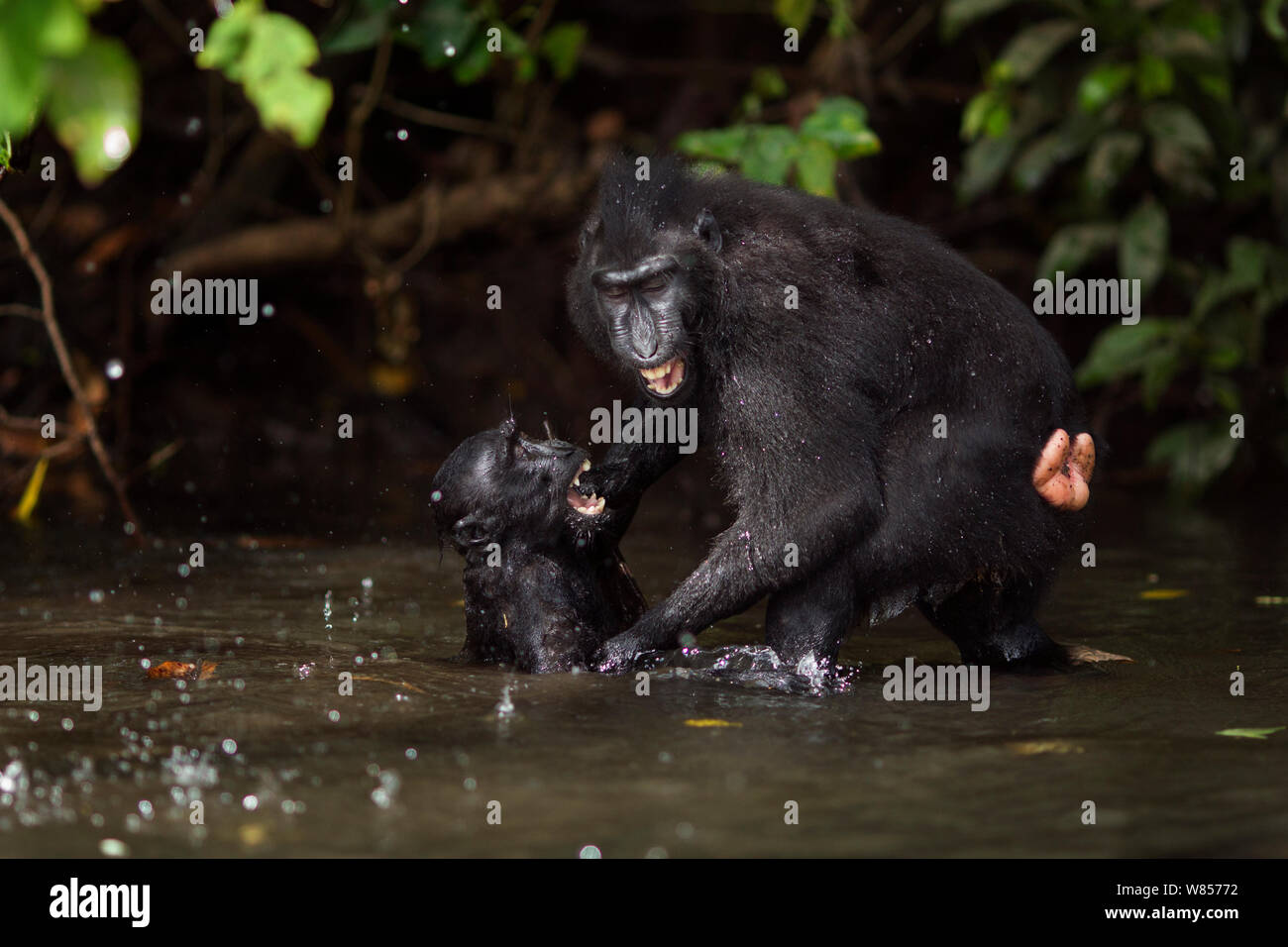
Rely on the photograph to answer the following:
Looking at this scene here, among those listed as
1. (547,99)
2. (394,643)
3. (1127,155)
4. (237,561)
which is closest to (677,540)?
(237,561)

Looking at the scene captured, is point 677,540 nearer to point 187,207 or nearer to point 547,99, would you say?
point 547,99

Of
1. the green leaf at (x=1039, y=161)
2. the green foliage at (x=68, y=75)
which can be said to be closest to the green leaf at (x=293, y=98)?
the green foliage at (x=68, y=75)

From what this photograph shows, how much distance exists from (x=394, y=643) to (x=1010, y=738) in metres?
2.84

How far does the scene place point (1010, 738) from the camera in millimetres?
4969

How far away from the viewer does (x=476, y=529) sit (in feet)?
21.0

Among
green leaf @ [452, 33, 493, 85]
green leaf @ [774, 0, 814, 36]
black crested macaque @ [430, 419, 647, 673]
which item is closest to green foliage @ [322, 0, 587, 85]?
green leaf @ [452, 33, 493, 85]

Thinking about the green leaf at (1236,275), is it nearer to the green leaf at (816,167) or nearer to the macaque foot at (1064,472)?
the green leaf at (816,167)

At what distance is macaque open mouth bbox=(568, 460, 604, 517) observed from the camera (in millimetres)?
6547

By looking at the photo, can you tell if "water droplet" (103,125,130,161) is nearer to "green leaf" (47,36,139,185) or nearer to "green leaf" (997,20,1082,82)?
"green leaf" (47,36,139,185)

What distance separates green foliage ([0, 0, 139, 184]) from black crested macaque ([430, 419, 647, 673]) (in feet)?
11.6

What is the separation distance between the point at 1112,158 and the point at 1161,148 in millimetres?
326

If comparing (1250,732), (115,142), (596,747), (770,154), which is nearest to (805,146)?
(770,154)

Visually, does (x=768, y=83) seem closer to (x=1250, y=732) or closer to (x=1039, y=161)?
(x=1039, y=161)

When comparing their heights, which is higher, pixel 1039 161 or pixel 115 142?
pixel 1039 161
